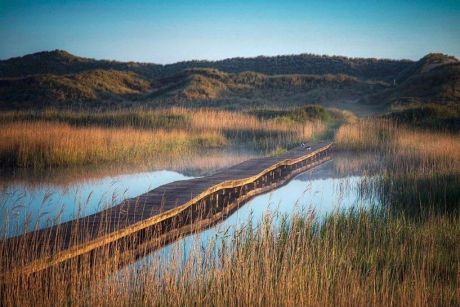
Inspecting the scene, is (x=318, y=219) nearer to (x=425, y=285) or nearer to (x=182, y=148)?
(x=425, y=285)

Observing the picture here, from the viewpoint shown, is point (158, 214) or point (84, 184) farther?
point (84, 184)

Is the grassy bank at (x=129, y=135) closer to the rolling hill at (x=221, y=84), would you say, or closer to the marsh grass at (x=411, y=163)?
the marsh grass at (x=411, y=163)

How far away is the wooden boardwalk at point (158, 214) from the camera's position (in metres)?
5.14

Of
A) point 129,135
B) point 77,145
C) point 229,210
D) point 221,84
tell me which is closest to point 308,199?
point 229,210

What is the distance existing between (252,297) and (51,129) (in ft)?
36.7

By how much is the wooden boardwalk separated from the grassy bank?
3.80 meters

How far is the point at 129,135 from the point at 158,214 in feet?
29.7

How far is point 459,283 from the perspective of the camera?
15.6ft

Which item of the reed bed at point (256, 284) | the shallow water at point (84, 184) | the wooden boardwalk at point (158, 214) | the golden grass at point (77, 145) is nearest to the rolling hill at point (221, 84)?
the golden grass at point (77, 145)

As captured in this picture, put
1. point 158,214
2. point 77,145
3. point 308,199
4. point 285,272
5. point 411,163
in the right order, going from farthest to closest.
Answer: point 77,145
point 411,163
point 308,199
point 158,214
point 285,272

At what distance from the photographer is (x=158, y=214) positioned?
22.5 feet

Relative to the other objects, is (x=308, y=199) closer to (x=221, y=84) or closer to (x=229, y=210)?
(x=229, y=210)

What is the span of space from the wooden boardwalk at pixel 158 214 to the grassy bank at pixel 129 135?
12.5 feet

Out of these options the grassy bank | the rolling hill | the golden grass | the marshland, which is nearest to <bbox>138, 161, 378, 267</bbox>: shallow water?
the marshland
